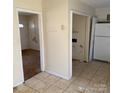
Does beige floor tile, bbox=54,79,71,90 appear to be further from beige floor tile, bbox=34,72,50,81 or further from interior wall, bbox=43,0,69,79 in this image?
beige floor tile, bbox=34,72,50,81

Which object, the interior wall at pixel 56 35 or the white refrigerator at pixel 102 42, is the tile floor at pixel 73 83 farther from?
the white refrigerator at pixel 102 42

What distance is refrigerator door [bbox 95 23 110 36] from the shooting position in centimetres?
457

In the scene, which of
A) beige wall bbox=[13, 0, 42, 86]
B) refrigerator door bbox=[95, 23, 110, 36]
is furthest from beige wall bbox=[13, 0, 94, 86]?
refrigerator door bbox=[95, 23, 110, 36]

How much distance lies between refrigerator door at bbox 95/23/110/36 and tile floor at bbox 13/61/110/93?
5.13ft

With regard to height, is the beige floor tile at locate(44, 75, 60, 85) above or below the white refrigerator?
below

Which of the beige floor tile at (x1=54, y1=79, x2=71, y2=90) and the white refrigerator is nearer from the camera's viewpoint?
the beige floor tile at (x1=54, y1=79, x2=71, y2=90)

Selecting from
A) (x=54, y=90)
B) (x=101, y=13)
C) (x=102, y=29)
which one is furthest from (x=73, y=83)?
(x=101, y=13)

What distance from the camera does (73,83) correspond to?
10.2 feet

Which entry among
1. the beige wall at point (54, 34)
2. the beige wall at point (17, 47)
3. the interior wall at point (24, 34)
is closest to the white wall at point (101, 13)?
the beige wall at point (54, 34)

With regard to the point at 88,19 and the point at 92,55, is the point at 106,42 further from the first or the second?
the point at 88,19

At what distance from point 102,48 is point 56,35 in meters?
2.40

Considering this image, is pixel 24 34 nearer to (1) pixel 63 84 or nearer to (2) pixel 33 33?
(2) pixel 33 33

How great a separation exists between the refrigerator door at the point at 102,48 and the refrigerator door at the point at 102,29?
0.20 meters
